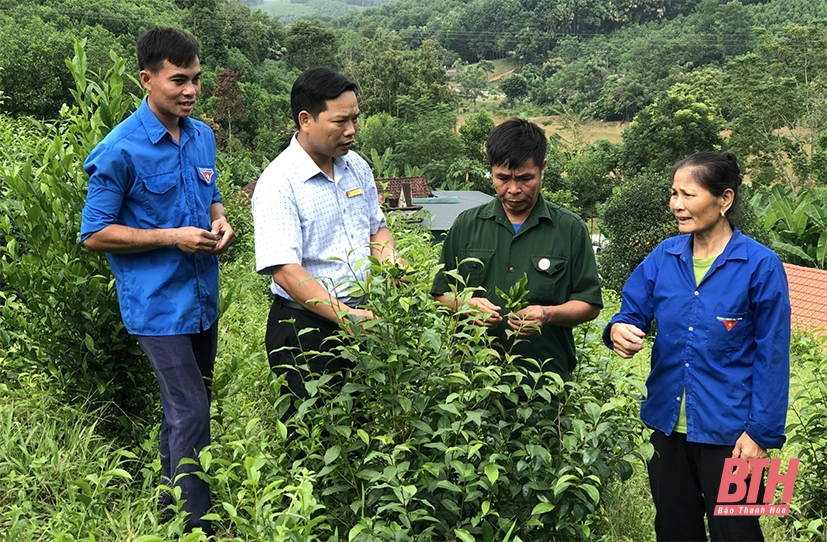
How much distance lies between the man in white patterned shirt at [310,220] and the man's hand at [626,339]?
0.79 metres

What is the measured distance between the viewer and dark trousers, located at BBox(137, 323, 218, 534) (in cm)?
262

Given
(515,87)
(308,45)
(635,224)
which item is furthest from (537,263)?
(515,87)

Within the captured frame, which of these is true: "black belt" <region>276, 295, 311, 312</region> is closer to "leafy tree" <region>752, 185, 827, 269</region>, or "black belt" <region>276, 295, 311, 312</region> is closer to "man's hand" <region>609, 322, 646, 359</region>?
"man's hand" <region>609, 322, 646, 359</region>

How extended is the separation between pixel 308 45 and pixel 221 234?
6546 centimetres

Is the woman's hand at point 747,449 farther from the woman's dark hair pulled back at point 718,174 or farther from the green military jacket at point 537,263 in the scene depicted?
the woman's dark hair pulled back at point 718,174

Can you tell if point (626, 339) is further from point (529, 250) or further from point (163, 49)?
point (163, 49)

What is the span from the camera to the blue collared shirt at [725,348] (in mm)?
2408

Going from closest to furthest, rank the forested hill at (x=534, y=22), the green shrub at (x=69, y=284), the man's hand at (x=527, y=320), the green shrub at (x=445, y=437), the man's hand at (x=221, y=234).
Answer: the green shrub at (x=445, y=437) → the man's hand at (x=527, y=320) → the man's hand at (x=221, y=234) → the green shrub at (x=69, y=284) → the forested hill at (x=534, y=22)

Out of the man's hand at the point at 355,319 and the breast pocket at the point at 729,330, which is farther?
the breast pocket at the point at 729,330

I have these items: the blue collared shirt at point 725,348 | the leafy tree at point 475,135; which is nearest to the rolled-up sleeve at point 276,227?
the blue collared shirt at point 725,348

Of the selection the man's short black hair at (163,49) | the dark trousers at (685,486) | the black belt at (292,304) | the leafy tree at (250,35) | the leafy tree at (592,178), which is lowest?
the leafy tree at (592,178)

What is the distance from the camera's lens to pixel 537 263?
2664 millimetres

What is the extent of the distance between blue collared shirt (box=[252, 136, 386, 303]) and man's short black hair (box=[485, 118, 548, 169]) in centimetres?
52

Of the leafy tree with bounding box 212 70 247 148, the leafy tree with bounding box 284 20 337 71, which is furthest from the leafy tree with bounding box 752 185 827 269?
the leafy tree with bounding box 284 20 337 71
